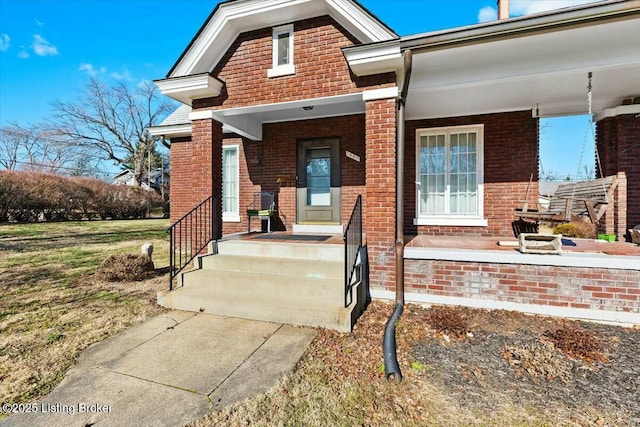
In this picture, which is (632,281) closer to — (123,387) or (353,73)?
(353,73)

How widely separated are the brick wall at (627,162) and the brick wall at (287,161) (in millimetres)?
4600

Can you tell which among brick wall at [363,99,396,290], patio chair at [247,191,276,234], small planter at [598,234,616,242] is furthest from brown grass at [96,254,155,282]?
small planter at [598,234,616,242]

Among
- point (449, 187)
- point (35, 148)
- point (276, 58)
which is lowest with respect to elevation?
point (449, 187)

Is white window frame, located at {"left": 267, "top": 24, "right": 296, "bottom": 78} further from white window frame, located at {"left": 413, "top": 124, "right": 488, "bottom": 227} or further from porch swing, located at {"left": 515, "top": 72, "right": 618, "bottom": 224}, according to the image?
porch swing, located at {"left": 515, "top": 72, "right": 618, "bottom": 224}

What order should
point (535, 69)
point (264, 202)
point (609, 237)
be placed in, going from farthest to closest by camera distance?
point (264, 202)
point (609, 237)
point (535, 69)

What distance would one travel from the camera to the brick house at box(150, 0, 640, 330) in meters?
3.97

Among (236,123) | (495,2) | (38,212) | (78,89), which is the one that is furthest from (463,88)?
(78,89)

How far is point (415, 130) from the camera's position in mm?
6863

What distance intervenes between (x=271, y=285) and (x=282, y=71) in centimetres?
342

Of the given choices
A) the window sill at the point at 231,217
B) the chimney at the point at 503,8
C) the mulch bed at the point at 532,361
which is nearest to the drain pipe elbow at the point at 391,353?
the mulch bed at the point at 532,361

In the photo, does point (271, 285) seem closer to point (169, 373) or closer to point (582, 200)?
point (169, 373)

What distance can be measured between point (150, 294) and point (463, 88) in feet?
19.7

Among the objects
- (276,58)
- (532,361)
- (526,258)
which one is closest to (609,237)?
(526,258)

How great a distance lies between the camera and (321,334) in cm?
348
